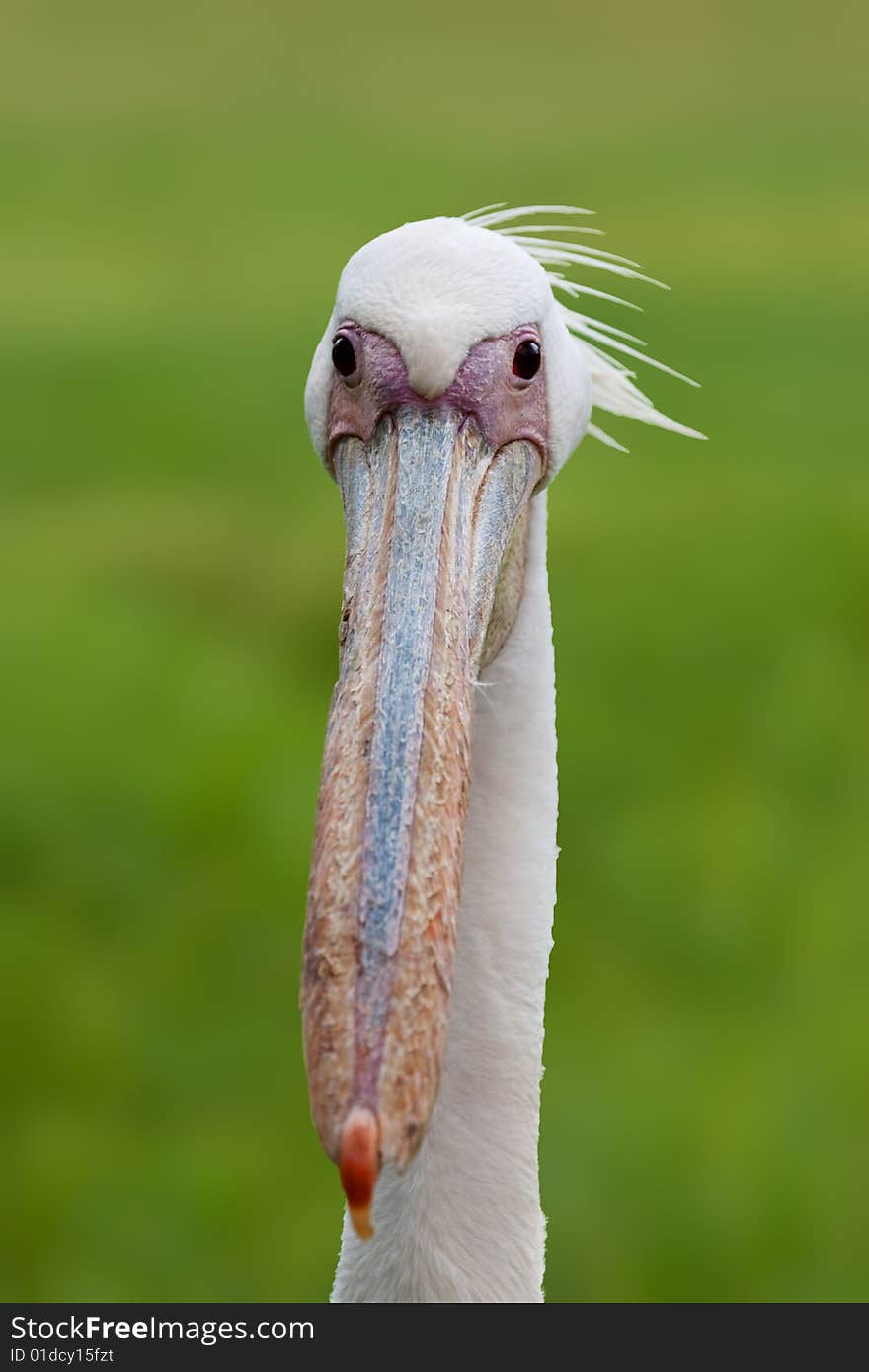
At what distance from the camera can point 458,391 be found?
2844mm

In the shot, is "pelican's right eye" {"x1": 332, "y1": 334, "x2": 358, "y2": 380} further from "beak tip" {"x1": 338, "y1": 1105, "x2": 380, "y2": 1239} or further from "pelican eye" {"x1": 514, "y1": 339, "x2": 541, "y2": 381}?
"beak tip" {"x1": 338, "y1": 1105, "x2": 380, "y2": 1239}

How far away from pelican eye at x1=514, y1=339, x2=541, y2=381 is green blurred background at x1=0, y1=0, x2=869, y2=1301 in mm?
3594

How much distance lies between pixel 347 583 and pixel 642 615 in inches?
305

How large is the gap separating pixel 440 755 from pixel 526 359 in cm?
69

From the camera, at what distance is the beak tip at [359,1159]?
7.59ft

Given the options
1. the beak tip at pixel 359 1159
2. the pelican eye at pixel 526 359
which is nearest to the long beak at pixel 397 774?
the beak tip at pixel 359 1159

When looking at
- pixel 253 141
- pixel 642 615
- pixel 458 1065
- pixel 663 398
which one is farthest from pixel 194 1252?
pixel 253 141

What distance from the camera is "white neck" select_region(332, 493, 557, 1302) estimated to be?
10.2 feet

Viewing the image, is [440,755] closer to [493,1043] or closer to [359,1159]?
[359,1159]

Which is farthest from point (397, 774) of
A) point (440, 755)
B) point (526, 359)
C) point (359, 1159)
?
point (526, 359)

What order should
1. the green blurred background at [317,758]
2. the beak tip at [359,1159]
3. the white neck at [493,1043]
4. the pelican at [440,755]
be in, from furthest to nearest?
the green blurred background at [317,758]
the white neck at [493,1043]
the pelican at [440,755]
the beak tip at [359,1159]

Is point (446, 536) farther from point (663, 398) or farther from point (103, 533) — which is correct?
point (663, 398)

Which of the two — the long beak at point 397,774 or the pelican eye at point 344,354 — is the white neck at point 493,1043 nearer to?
the long beak at point 397,774

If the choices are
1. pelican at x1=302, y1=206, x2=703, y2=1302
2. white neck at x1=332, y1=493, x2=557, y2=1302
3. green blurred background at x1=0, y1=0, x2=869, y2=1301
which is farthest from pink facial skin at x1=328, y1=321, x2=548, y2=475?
green blurred background at x1=0, y1=0, x2=869, y2=1301
